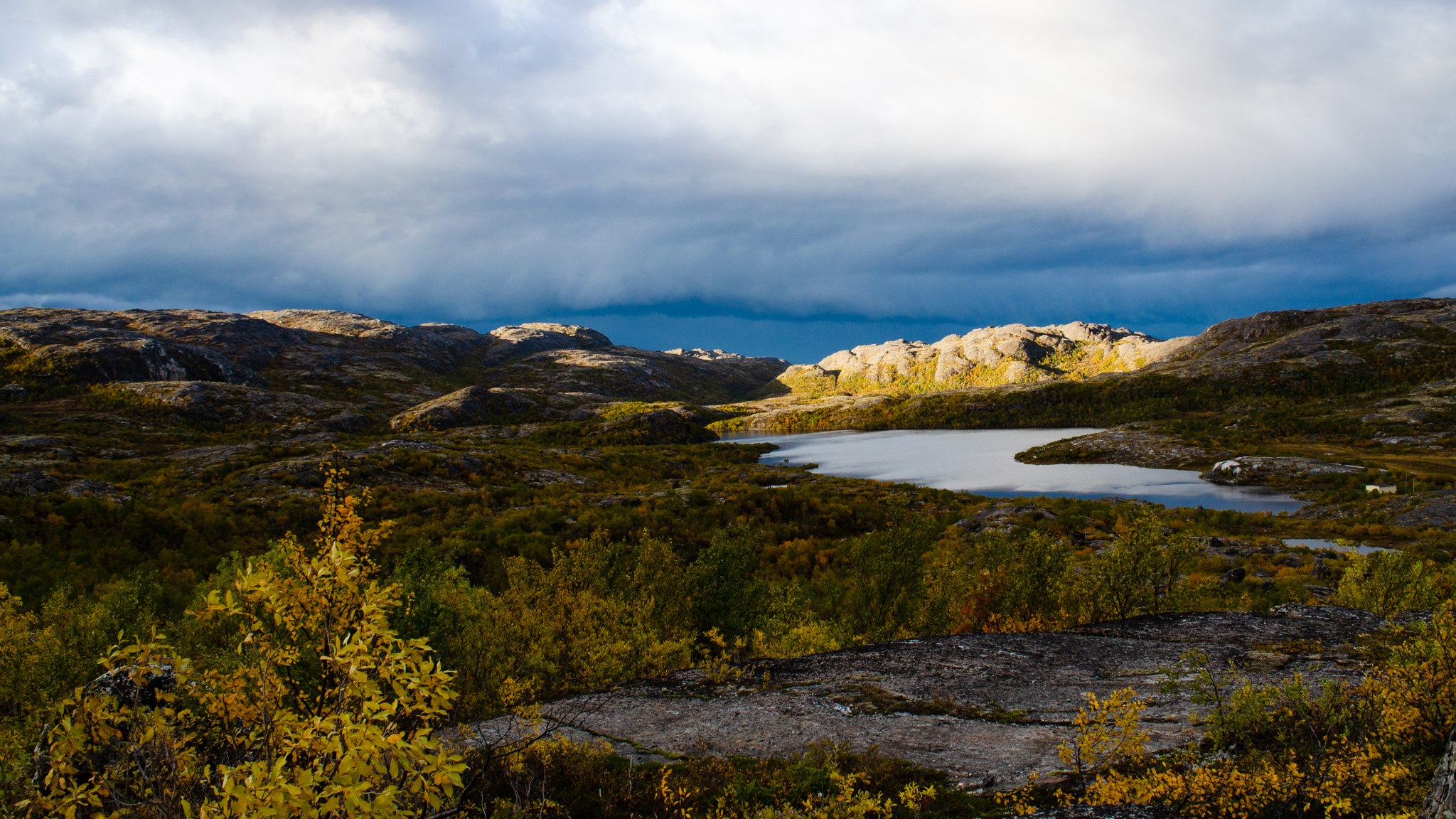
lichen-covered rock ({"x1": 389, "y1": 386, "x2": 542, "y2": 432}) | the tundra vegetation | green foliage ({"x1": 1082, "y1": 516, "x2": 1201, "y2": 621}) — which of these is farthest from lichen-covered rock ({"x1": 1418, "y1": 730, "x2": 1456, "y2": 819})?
lichen-covered rock ({"x1": 389, "y1": 386, "x2": 542, "y2": 432})

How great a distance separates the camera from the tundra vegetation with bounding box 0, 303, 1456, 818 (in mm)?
6547

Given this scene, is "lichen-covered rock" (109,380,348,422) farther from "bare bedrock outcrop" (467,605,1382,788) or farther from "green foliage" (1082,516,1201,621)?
"green foliage" (1082,516,1201,621)

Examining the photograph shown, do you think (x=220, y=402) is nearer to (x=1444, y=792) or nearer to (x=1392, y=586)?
(x=1444, y=792)

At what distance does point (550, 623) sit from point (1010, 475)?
4761 inches

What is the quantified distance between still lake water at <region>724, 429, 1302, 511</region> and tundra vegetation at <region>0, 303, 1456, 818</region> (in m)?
15.7

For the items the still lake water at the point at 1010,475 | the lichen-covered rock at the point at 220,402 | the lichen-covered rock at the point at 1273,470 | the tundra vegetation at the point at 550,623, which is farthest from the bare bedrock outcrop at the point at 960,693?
the lichen-covered rock at the point at 220,402

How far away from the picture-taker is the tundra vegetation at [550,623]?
21.5 feet

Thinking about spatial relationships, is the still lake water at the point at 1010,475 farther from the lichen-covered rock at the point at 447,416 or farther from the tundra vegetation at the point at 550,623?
the lichen-covered rock at the point at 447,416

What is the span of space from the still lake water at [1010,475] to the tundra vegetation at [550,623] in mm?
15741

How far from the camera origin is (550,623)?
24.0 metres

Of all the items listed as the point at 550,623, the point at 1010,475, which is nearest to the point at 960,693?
the point at 550,623

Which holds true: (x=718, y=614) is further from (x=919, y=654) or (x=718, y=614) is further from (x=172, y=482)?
(x=172, y=482)

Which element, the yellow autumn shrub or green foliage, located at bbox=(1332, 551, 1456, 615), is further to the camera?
green foliage, located at bbox=(1332, 551, 1456, 615)

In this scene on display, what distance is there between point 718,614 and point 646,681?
33.7 feet
